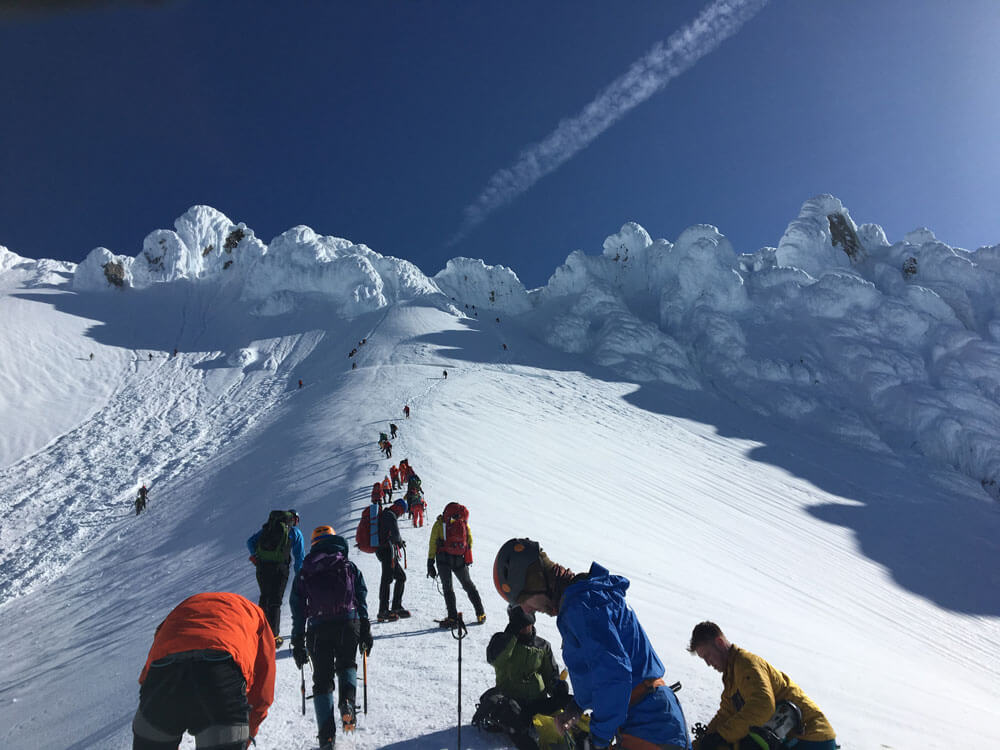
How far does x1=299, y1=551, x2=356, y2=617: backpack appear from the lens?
13.4 feet

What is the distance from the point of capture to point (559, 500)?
52.4 ft

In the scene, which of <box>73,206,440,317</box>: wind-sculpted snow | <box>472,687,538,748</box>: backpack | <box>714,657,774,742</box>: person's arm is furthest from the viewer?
<box>73,206,440,317</box>: wind-sculpted snow

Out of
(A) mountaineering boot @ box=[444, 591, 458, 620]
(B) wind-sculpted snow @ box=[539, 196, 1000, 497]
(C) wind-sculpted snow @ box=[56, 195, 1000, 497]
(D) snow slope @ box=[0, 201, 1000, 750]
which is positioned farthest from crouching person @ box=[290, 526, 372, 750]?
(C) wind-sculpted snow @ box=[56, 195, 1000, 497]

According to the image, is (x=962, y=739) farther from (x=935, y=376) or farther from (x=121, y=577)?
(x=935, y=376)

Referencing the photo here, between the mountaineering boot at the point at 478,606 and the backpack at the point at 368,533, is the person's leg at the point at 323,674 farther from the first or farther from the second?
the mountaineering boot at the point at 478,606

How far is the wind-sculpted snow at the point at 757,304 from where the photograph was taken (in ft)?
149

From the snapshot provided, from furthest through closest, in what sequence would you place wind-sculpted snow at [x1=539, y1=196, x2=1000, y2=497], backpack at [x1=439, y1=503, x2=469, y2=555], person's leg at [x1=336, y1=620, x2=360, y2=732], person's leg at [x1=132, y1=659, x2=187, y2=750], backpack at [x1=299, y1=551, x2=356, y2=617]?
wind-sculpted snow at [x1=539, y1=196, x2=1000, y2=497]
backpack at [x1=439, y1=503, x2=469, y2=555]
backpack at [x1=299, y1=551, x2=356, y2=617]
person's leg at [x1=336, y1=620, x2=360, y2=732]
person's leg at [x1=132, y1=659, x2=187, y2=750]

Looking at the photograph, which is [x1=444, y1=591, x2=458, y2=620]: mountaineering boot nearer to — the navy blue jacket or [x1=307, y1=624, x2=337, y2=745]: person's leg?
[x1=307, y1=624, x2=337, y2=745]: person's leg

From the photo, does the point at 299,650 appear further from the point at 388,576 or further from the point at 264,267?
the point at 264,267

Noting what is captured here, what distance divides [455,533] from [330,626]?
2508 mm

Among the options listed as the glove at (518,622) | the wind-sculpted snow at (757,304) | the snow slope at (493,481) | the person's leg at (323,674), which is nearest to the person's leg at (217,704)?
the person's leg at (323,674)

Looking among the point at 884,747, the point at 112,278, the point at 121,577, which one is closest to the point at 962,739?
the point at 884,747

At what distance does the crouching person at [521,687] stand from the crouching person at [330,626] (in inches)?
43.7

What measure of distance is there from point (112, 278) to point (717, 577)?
8811 centimetres
